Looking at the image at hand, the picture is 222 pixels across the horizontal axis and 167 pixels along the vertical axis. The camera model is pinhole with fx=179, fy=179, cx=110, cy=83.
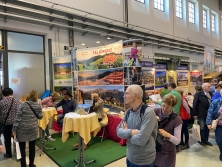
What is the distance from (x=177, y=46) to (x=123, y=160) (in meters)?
9.72

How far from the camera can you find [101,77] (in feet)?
17.7

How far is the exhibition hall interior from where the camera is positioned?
3.21m

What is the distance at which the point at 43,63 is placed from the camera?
263 inches

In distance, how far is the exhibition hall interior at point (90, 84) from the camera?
3211 mm

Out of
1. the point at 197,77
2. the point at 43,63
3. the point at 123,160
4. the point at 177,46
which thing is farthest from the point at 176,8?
the point at 123,160

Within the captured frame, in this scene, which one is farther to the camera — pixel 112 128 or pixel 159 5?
pixel 159 5

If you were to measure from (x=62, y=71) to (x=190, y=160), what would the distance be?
4.74 meters

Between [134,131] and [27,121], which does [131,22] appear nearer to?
[27,121]

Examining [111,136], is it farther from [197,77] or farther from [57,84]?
[197,77]

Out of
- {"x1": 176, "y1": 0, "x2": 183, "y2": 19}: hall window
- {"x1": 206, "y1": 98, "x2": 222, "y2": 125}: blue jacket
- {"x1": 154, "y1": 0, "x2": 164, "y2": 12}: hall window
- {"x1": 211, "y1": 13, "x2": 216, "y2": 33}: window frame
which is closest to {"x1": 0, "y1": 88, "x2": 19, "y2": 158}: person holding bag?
{"x1": 206, "y1": 98, "x2": 222, "y2": 125}: blue jacket

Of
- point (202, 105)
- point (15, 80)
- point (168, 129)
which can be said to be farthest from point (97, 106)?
point (15, 80)

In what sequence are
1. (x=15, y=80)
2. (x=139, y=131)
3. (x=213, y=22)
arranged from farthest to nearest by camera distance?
(x=213, y=22)
(x=15, y=80)
(x=139, y=131)

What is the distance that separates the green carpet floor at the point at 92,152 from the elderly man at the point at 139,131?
1856mm

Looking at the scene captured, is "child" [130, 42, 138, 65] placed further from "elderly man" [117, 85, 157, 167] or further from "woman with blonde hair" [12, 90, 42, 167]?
"elderly man" [117, 85, 157, 167]
